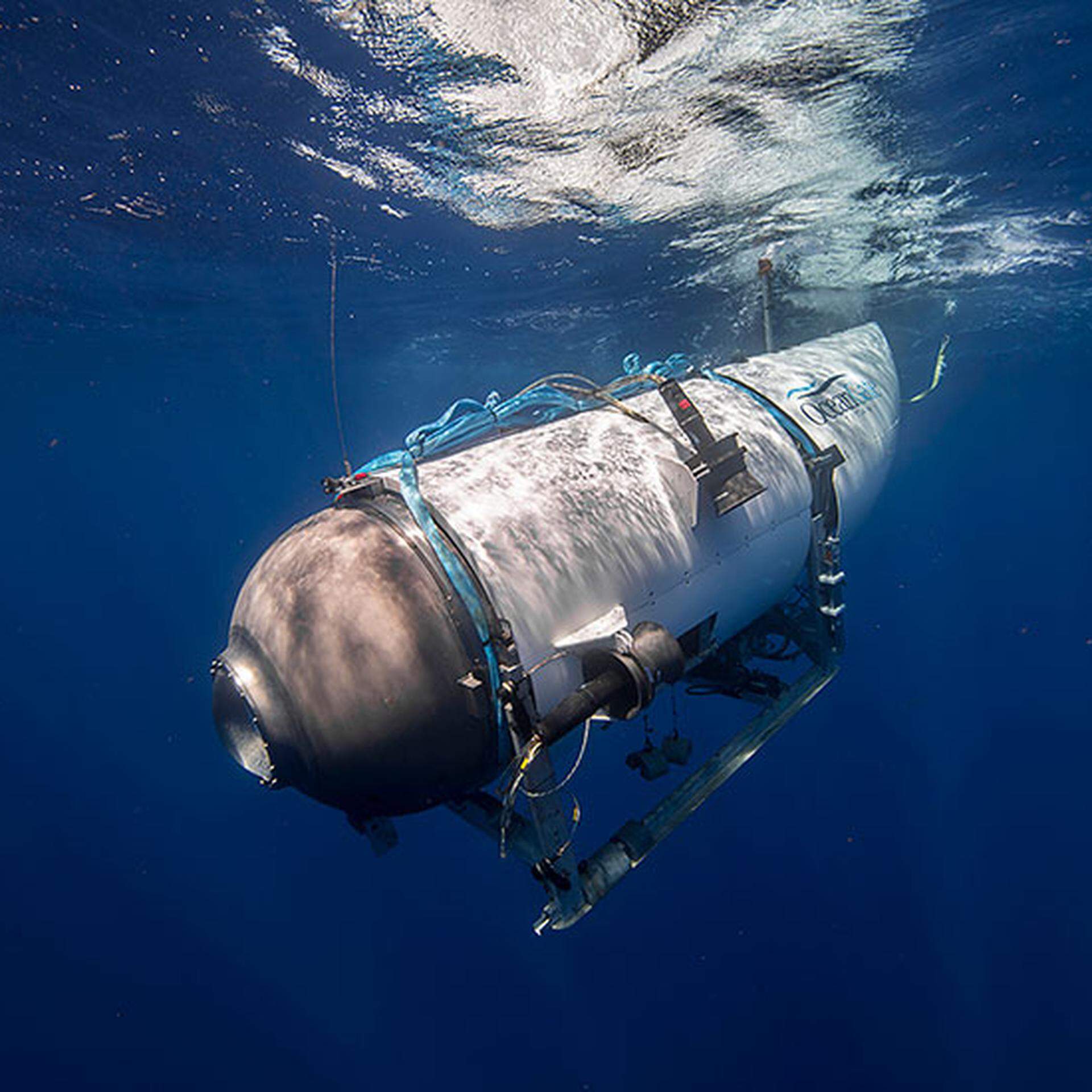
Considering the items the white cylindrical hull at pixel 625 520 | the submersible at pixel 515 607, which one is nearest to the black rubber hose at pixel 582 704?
the submersible at pixel 515 607

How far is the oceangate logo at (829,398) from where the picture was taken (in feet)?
16.0

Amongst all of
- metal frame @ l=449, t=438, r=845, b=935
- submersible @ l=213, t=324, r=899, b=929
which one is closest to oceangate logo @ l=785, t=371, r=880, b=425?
metal frame @ l=449, t=438, r=845, b=935

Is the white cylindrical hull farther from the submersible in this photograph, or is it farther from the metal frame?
the metal frame

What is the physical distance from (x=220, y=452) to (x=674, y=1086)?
60.4m

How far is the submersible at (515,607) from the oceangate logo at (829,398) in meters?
0.81

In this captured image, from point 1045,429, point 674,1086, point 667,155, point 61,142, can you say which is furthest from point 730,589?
point 1045,429

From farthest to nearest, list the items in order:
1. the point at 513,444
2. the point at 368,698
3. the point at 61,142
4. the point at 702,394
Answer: the point at 61,142 → the point at 702,394 → the point at 513,444 → the point at 368,698

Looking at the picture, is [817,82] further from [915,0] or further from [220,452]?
[220,452]

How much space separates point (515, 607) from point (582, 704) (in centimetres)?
52

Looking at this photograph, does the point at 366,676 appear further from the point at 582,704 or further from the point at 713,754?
the point at 713,754

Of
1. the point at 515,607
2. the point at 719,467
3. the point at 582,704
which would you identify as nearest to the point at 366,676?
the point at 515,607

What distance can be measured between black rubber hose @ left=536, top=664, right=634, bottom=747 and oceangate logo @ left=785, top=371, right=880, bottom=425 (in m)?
3.21

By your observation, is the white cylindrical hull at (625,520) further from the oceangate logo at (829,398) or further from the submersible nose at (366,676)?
the submersible nose at (366,676)

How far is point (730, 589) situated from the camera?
379 centimetres
